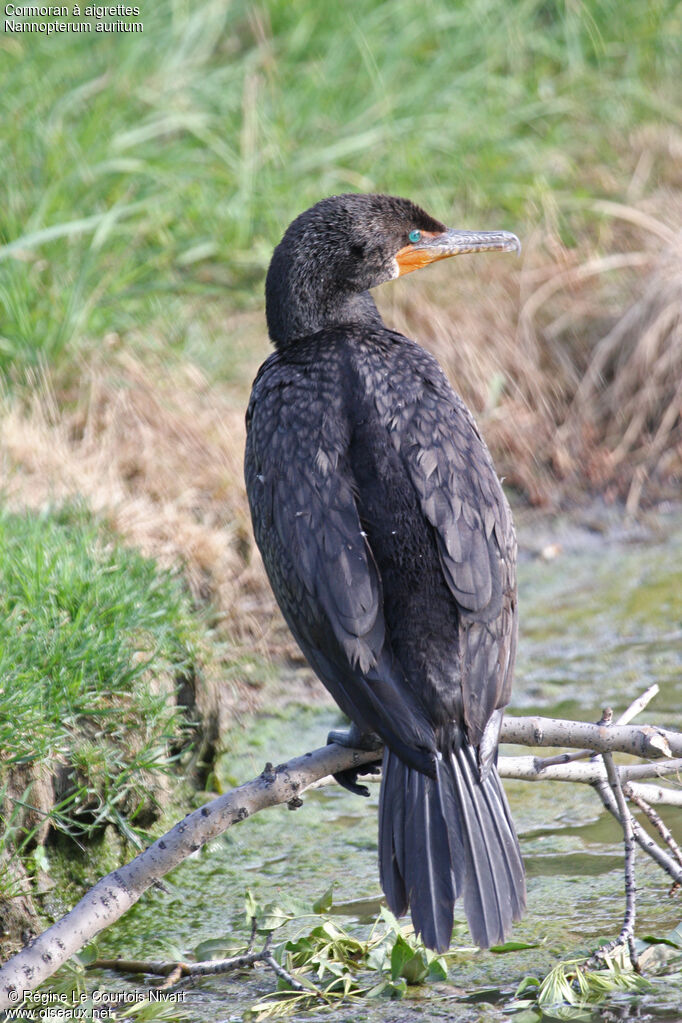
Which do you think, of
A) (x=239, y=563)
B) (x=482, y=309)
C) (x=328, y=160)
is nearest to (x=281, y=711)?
(x=239, y=563)

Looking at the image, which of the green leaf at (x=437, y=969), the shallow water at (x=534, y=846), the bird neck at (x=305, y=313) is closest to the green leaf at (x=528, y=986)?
the shallow water at (x=534, y=846)

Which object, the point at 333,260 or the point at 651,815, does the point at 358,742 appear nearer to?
the point at 651,815

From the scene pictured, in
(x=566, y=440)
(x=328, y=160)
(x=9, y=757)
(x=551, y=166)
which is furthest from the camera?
(x=551, y=166)

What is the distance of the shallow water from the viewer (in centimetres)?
305

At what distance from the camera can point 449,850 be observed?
2.62 m

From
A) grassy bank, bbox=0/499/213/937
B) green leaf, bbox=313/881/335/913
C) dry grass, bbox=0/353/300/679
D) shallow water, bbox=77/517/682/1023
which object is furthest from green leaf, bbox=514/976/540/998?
dry grass, bbox=0/353/300/679

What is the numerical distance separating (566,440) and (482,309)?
0.79 m

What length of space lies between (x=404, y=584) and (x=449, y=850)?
57 cm

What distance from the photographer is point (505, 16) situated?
7750 mm

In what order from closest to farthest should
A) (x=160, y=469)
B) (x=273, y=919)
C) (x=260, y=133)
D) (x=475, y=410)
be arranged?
(x=273, y=919) → (x=160, y=469) → (x=475, y=410) → (x=260, y=133)

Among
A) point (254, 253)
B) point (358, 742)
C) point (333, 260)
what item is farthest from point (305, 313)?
point (254, 253)

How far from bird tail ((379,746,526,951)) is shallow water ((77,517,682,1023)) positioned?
1.23ft

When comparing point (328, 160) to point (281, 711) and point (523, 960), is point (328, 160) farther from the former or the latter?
point (523, 960)

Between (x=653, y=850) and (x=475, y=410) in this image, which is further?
(x=475, y=410)
